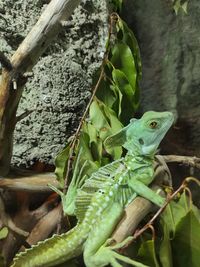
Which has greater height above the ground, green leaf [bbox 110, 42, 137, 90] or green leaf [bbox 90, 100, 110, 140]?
green leaf [bbox 110, 42, 137, 90]

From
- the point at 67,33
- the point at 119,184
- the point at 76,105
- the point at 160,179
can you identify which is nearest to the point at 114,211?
the point at 119,184

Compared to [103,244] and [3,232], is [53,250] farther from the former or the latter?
[3,232]

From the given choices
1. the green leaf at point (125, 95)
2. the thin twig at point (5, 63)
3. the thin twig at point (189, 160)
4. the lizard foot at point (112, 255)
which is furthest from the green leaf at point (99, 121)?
the lizard foot at point (112, 255)

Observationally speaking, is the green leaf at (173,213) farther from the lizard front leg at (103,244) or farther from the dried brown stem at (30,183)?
the dried brown stem at (30,183)

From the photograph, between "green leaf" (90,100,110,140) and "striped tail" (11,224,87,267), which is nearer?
"striped tail" (11,224,87,267)

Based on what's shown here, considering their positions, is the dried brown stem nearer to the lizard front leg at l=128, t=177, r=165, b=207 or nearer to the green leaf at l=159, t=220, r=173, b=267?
the lizard front leg at l=128, t=177, r=165, b=207

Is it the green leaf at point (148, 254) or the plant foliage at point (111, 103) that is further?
the plant foliage at point (111, 103)

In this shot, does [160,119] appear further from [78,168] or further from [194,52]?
[194,52]

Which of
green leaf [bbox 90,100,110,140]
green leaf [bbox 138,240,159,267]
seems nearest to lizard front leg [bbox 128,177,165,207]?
green leaf [bbox 138,240,159,267]
